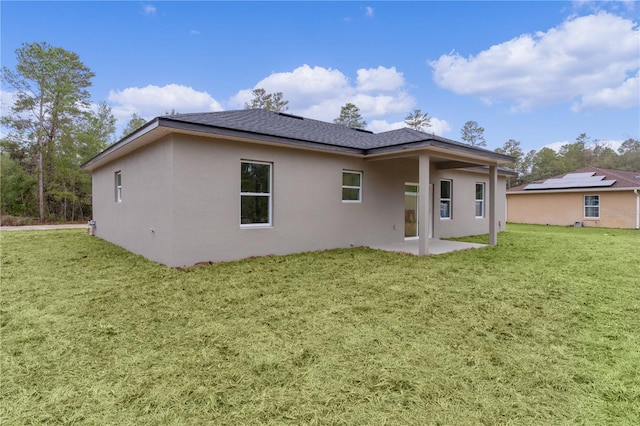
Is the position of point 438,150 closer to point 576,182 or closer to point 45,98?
point 576,182

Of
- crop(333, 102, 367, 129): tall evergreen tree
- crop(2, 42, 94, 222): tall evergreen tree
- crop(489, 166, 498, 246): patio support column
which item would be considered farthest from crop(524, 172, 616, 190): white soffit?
crop(2, 42, 94, 222): tall evergreen tree

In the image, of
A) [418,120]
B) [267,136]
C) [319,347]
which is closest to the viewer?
[319,347]

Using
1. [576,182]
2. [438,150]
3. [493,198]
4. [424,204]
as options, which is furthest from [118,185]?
[576,182]

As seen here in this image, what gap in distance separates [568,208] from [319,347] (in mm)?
24104

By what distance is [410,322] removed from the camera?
400 cm

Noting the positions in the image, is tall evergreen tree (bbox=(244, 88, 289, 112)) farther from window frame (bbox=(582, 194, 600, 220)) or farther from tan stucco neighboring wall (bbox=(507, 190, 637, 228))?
window frame (bbox=(582, 194, 600, 220))

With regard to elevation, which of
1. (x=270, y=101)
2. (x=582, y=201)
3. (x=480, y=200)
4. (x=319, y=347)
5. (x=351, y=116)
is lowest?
(x=319, y=347)

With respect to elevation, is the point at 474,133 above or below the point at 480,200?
above

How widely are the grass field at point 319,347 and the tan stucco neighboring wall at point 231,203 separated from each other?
110 centimetres

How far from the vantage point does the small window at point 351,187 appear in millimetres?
9818

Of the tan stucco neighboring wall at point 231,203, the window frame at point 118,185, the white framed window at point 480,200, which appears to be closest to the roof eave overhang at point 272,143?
the tan stucco neighboring wall at point 231,203

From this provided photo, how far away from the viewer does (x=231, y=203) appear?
757 cm

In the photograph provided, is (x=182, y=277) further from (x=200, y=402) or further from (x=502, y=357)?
(x=502, y=357)

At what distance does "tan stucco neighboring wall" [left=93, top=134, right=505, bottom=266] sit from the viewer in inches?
274
